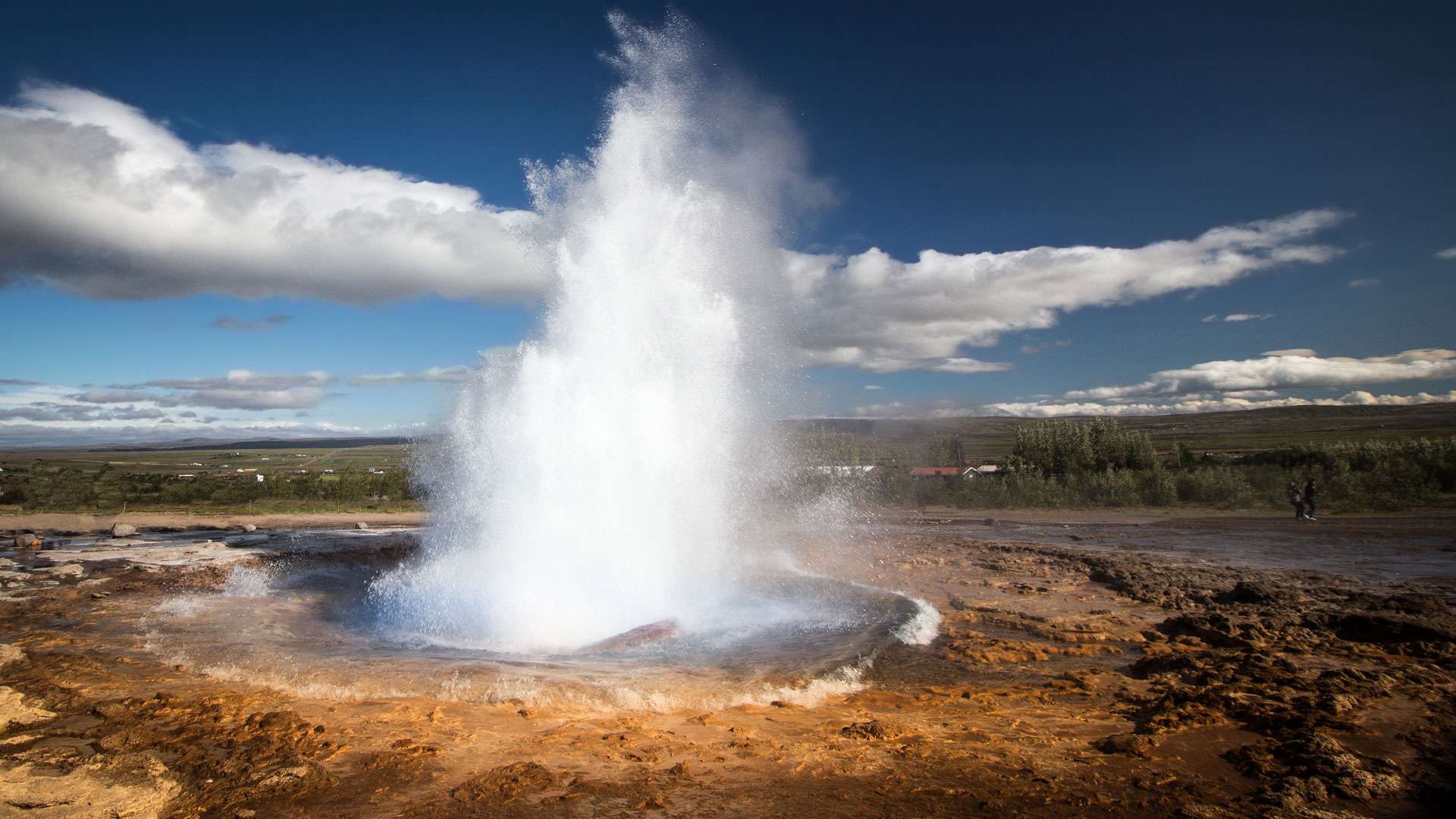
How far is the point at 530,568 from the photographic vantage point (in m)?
12.1

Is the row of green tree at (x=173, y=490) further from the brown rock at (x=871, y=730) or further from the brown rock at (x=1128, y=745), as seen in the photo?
the brown rock at (x=1128, y=745)

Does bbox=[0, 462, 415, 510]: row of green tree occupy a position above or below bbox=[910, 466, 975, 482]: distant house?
above

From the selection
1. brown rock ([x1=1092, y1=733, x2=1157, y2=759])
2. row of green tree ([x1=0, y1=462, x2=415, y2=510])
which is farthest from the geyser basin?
row of green tree ([x1=0, y1=462, x2=415, y2=510])

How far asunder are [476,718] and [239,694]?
102 inches

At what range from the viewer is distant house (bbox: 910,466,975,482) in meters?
44.9

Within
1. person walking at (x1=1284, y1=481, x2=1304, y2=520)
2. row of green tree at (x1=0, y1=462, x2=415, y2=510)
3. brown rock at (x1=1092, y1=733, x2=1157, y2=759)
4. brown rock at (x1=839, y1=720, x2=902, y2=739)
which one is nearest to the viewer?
brown rock at (x1=1092, y1=733, x2=1157, y2=759)

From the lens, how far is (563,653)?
30.0 ft

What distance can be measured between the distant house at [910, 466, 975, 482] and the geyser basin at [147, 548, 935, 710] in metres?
32.9

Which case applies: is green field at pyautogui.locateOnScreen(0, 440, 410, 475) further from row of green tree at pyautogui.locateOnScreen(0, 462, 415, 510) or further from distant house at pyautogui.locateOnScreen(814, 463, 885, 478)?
distant house at pyautogui.locateOnScreen(814, 463, 885, 478)

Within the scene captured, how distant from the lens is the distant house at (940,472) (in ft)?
147

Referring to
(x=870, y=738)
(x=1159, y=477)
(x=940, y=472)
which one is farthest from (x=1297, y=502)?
(x=870, y=738)

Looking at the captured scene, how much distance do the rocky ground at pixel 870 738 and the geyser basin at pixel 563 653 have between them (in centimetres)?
38

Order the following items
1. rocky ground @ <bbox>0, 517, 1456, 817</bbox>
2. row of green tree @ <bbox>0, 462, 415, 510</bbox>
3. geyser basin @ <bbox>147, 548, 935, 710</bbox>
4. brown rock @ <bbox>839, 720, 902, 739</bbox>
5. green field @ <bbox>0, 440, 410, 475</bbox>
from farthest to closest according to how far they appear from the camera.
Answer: green field @ <bbox>0, 440, 410, 475</bbox> < row of green tree @ <bbox>0, 462, 415, 510</bbox> < geyser basin @ <bbox>147, 548, 935, 710</bbox> < brown rock @ <bbox>839, 720, 902, 739</bbox> < rocky ground @ <bbox>0, 517, 1456, 817</bbox>

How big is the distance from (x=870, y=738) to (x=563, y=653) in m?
4.70
